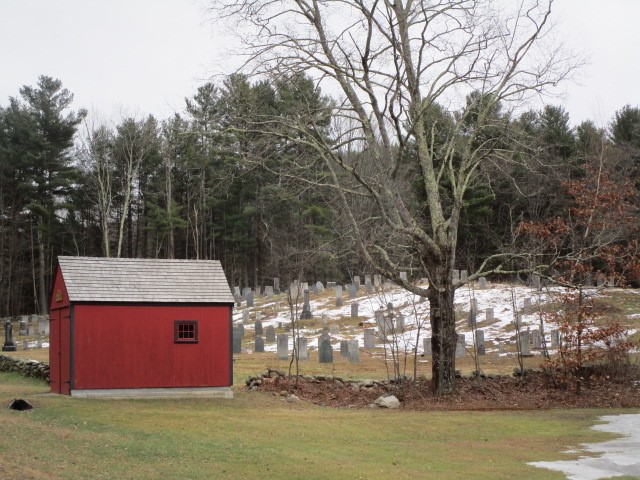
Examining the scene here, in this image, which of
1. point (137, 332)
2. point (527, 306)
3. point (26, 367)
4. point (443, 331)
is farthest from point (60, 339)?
point (527, 306)

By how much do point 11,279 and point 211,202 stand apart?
57.0 ft

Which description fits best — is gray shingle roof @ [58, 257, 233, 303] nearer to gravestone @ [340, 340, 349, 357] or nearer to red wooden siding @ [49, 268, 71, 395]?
red wooden siding @ [49, 268, 71, 395]

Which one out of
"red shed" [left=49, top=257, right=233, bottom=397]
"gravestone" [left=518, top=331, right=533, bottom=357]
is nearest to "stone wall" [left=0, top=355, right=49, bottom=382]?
"red shed" [left=49, top=257, right=233, bottom=397]

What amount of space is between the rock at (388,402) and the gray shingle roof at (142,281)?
4707 millimetres

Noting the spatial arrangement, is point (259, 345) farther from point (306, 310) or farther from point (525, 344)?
point (525, 344)

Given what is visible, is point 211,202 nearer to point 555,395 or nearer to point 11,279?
point 11,279

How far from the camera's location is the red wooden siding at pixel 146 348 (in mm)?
20031

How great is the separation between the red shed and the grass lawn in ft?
3.27

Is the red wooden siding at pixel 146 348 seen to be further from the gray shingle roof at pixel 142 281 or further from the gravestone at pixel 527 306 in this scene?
the gravestone at pixel 527 306

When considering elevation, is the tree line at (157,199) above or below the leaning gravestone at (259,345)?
above

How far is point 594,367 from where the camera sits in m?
21.8

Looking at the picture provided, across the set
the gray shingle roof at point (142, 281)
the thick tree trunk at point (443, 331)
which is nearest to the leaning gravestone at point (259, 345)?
the gray shingle roof at point (142, 281)

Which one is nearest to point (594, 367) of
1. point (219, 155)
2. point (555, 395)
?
point (555, 395)

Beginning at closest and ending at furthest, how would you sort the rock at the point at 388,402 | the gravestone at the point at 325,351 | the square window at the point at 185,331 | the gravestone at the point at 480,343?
1. the rock at the point at 388,402
2. the square window at the point at 185,331
3. the gravestone at the point at 325,351
4. the gravestone at the point at 480,343
